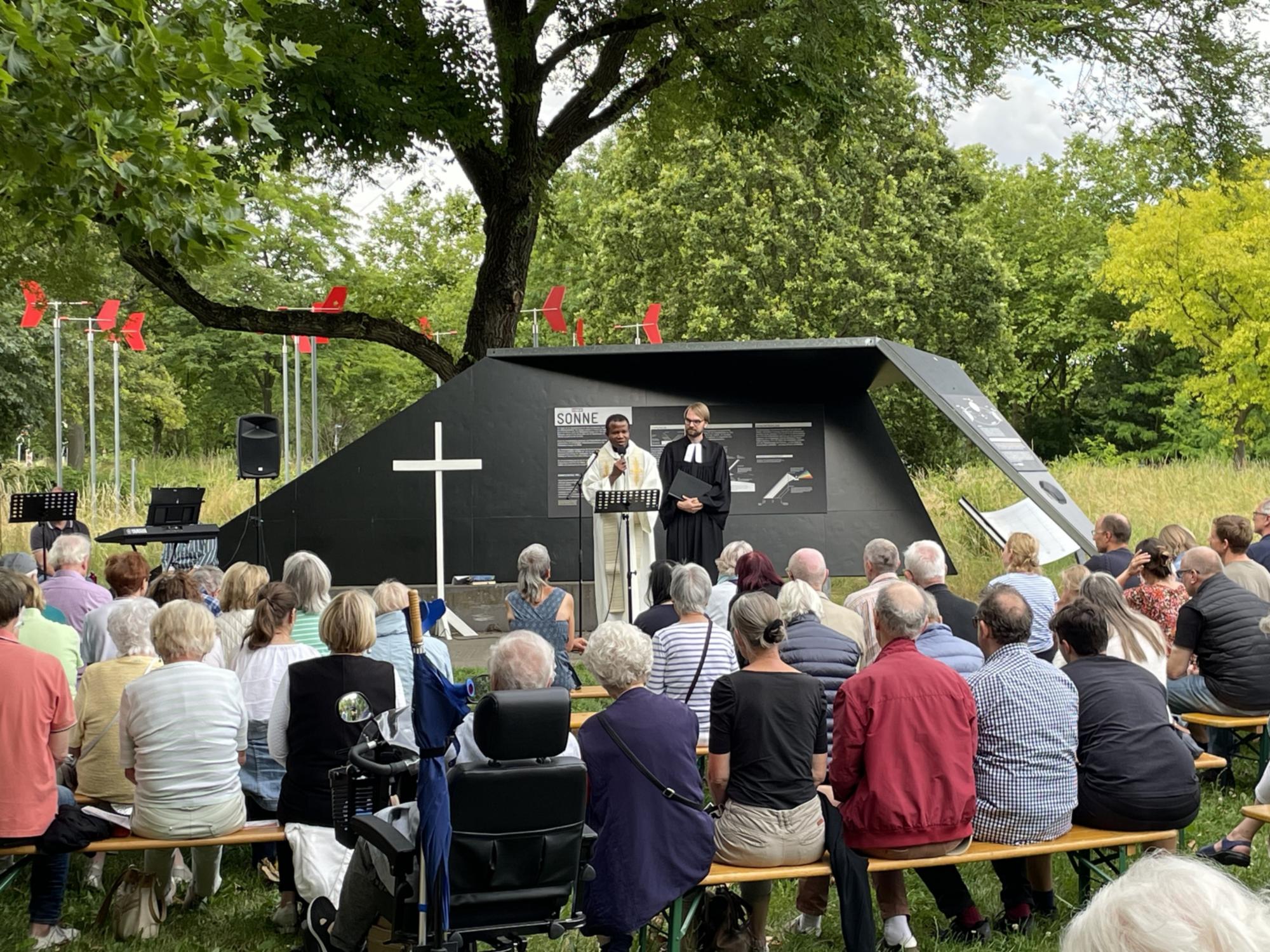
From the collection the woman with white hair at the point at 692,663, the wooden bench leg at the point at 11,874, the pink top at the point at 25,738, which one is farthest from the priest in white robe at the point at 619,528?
the pink top at the point at 25,738

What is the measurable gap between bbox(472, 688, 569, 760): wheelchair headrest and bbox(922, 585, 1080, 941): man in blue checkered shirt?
6.19ft

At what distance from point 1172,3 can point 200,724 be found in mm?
14829

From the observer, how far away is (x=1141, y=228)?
2919 cm

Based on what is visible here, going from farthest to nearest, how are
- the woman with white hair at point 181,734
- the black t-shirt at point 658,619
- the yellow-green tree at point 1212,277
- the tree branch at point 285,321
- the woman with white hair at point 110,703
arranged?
the yellow-green tree at point 1212,277, the tree branch at point 285,321, the black t-shirt at point 658,619, the woman with white hair at point 110,703, the woman with white hair at point 181,734

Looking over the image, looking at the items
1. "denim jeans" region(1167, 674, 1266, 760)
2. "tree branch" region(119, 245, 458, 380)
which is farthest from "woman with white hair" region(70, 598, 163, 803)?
"tree branch" region(119, 245, 458, 380)

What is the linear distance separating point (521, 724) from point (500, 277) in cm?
1245

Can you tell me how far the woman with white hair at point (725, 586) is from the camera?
6.54 m

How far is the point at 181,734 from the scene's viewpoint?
4.51m

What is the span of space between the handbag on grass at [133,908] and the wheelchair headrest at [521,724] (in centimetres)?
210

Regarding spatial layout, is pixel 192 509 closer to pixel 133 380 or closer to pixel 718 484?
pixel 718 484

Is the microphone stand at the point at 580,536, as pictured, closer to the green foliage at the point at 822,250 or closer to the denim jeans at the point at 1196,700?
the denim jeans at the point at 1196,700

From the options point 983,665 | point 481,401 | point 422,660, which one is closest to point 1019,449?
point 481,401

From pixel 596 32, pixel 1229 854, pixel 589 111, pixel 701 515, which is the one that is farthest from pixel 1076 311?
pixel 1229 854

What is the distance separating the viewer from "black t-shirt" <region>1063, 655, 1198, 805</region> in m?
4.63
